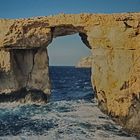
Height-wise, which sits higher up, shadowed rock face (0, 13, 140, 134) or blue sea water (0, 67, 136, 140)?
shadowed rock face (0, 13, 140, 134)

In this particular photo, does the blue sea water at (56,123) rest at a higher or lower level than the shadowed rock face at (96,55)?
lower

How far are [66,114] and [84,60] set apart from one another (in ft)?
429

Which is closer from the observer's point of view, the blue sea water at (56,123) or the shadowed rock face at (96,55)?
the blue sea water at (56,123)

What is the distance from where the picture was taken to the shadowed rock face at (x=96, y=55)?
24.2m

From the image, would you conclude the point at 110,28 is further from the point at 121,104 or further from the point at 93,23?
the point at 121,104

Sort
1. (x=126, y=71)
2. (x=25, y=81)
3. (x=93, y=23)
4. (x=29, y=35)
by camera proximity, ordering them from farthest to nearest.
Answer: (x=25, y=81)
(x=29, y=35)
(x=93, y=23)
(x=126, y=71)

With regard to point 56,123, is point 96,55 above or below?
above

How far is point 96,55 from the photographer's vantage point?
90.8 feet

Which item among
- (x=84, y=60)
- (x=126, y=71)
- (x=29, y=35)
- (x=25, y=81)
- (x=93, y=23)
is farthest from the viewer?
(x=84, y=60)

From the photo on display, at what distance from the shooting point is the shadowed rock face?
2419 centimetres

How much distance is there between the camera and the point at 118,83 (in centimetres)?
2517

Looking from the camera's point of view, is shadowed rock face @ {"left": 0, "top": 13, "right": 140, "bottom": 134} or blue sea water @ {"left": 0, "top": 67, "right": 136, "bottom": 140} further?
shadowed rock face @ {"left": 0, "top": 13, "right": 140, "bottom": 134}

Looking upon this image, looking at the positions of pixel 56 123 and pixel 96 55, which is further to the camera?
pixel 96 55

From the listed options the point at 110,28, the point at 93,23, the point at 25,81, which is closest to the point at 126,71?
the point at 110,28
